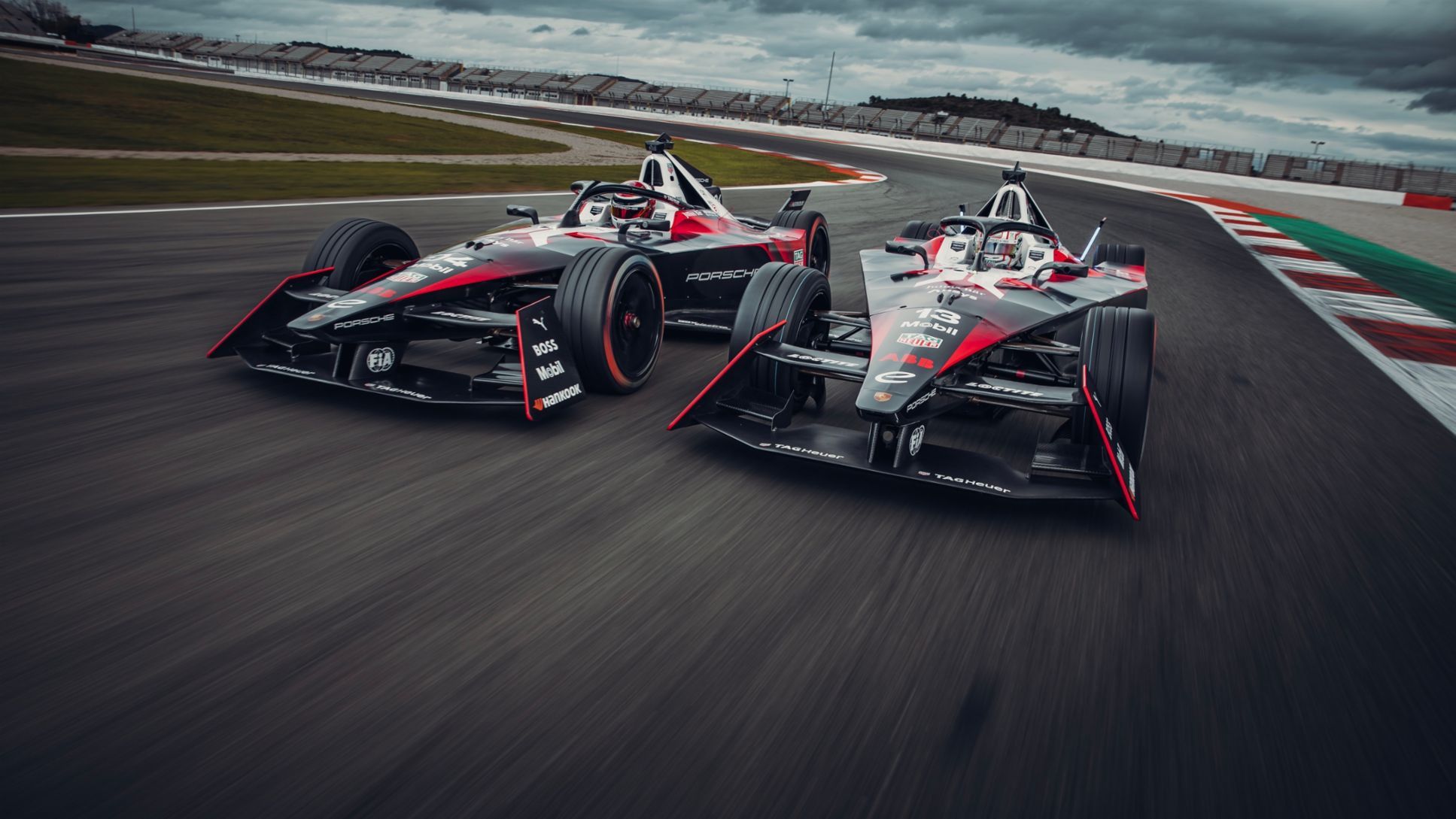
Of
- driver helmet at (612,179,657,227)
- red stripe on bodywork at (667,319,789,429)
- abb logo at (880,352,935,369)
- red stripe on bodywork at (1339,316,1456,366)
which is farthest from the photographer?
red stripe on bodywork at (1339,316,1456,366)

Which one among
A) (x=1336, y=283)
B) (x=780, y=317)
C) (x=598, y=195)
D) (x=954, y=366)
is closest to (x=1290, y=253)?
(x=1336, y=283)

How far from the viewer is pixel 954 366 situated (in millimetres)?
4117

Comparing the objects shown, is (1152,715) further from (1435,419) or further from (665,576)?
(1435,419)

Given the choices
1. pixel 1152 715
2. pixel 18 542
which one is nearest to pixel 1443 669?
pixel 1152 715

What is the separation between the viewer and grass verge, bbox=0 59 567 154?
16.5m

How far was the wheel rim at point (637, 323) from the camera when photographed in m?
4.99

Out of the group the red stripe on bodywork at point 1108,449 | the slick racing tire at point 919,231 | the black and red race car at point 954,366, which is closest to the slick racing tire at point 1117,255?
the black and red race car at point 954,366

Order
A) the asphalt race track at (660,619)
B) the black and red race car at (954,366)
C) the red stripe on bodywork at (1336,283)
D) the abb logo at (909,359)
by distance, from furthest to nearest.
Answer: the red stripe on bodywork at (1336,283) < the abb logo at (909,359) < the black and red race car at (954,366) < the asphalt race track at (660,619)

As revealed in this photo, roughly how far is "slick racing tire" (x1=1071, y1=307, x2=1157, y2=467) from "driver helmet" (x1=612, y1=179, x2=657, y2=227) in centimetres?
368

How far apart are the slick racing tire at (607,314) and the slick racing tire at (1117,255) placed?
359cm

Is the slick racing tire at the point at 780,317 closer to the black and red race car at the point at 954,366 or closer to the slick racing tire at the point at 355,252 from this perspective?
the black and red race car at the point at 954,366

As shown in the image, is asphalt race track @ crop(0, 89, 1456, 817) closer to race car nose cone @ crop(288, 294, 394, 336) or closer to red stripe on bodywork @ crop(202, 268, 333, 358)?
red stripe on bodywork @ crop(202, 268, 333, 358)

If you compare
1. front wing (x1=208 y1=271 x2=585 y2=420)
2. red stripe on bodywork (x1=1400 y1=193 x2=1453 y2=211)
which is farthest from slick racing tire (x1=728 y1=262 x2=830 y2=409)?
red stripe on bodywork (x1=1400 y1=193 x2=1453 y2=211)

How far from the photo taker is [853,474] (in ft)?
13.0
